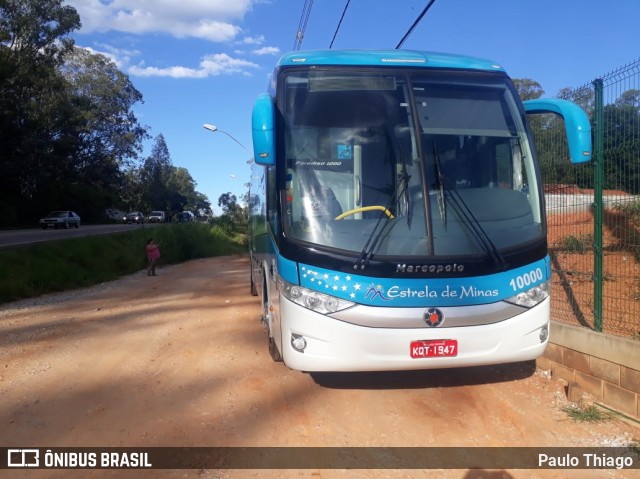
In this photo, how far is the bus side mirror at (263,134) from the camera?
4715mm

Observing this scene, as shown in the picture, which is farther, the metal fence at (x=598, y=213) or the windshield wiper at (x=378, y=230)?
the metal fence at (x=598, y=213)

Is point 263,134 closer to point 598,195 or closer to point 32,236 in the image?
point 598,195

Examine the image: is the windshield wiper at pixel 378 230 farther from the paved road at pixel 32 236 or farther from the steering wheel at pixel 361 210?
the paved road at pixel 32 236

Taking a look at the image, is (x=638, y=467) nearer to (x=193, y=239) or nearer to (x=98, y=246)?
(x=98, y=246)

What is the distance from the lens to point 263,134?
15.5 ft

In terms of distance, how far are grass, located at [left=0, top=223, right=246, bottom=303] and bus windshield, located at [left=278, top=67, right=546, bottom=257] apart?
10430mm

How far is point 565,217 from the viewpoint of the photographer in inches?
272

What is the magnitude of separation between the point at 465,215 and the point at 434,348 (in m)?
1.18

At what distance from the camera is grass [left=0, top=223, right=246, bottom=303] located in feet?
45.4

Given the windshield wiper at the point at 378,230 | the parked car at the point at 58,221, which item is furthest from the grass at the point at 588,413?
the parked car at the point at 58,221

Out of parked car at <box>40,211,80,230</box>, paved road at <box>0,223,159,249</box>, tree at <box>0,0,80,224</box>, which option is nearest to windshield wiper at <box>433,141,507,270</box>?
paved road at <box>0,223,159,249</box>

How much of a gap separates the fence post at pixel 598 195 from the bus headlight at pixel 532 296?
0.95 meters

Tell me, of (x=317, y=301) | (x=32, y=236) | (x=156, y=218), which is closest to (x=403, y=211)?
(x=317, y=301)

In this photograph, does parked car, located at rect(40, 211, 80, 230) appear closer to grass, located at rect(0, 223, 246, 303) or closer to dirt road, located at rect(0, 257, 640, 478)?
grass, located at rect(0, 223, 246, 303)
